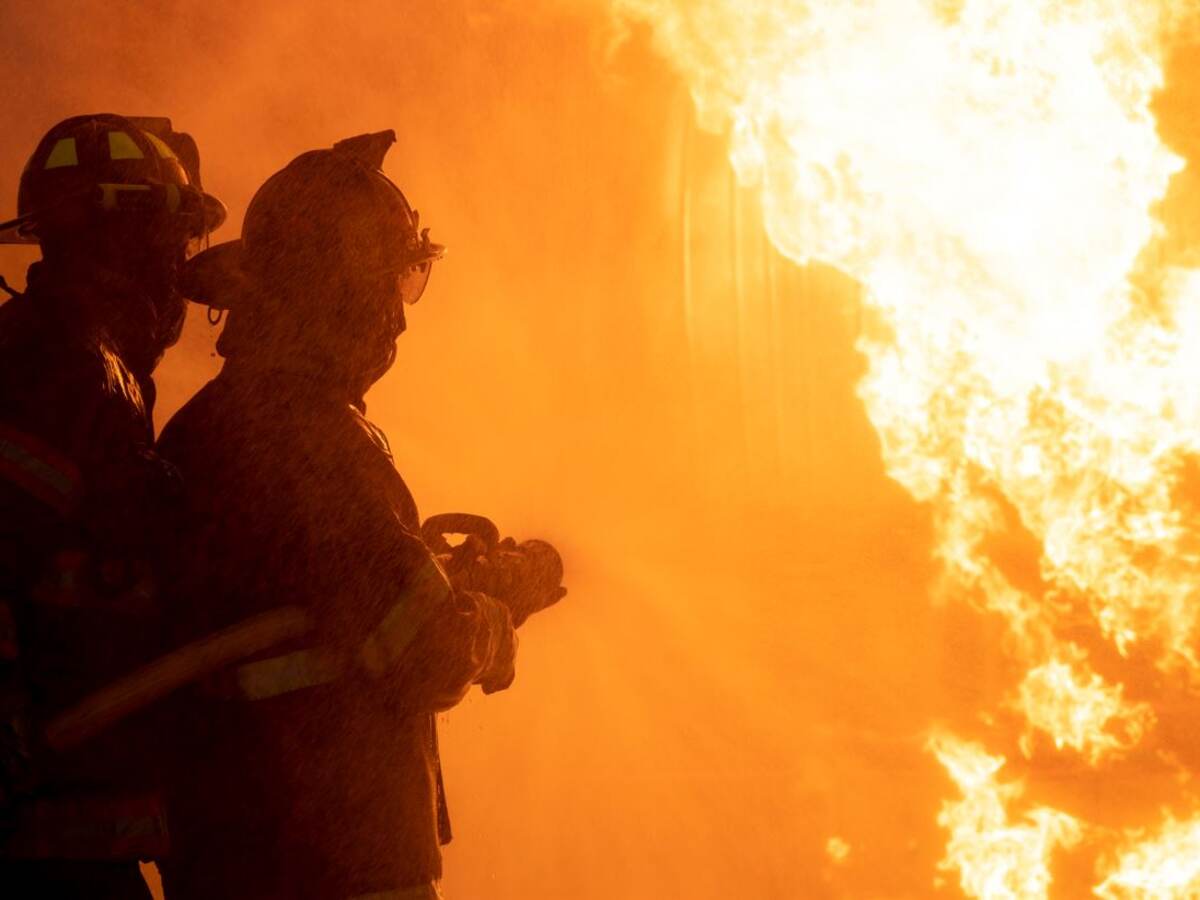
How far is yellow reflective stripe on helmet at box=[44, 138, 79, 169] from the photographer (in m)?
3.19

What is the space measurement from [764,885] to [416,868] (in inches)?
229

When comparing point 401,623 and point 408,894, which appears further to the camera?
point 408,894

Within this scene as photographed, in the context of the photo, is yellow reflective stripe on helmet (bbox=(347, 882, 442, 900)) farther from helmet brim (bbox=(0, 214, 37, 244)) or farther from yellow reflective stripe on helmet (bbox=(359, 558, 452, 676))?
helmet brim (bbox=(0, 214, 37, 244))

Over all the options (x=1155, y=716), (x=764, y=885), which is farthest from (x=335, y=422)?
(x=1155, y=716)

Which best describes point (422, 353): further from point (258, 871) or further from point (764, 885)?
point (258, 871)

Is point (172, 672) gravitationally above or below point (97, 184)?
below

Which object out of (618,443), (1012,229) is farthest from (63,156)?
(1012,229)

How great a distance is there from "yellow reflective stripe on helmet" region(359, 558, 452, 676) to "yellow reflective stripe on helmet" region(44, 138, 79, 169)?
155cm

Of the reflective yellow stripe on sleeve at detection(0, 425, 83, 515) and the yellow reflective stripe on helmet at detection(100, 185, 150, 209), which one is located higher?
the yellow reflective stripe on helmet at detection(100, 185, 150, 209)

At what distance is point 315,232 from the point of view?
281 centimetres

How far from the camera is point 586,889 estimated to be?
25.9ft

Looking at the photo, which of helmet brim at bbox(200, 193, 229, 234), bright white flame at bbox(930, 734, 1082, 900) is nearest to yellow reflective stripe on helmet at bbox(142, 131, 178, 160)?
helmet brim at bbox(200, 193, 229, 234)

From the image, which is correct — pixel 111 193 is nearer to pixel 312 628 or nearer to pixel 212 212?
pixel 212 212

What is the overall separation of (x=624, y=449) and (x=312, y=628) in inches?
218
